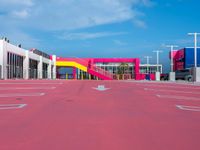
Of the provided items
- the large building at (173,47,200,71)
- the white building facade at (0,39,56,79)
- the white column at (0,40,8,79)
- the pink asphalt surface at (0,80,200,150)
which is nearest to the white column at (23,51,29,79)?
the white building facade at (0,39,56,79)

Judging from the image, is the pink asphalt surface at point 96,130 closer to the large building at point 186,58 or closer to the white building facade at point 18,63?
the white building facade at point 18,63

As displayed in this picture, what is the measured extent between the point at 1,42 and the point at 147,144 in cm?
2922

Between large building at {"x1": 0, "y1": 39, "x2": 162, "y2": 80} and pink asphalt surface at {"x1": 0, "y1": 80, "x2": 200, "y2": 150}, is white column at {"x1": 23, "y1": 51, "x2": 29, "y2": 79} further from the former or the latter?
pink asphalt surface at {"x1": 0, "y1": 80, "x2": 200, "y2": 150}

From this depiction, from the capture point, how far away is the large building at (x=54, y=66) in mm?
35750

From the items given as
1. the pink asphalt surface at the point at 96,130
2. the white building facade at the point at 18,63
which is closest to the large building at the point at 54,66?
the white building facade at the point at 18,63

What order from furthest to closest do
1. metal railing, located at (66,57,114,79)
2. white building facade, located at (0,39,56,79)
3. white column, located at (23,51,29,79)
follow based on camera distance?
metal railing, located at (66,57,114,79), white column, located at (23,51,29,79), white building facade, located at (0,39,56,79)

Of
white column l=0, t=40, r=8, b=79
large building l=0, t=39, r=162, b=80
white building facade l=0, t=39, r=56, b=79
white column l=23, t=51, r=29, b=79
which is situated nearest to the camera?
white column l=0, t=40, r=8, b=79

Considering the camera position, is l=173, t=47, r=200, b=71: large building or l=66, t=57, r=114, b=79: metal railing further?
l=173, t=47, r=200, b=71: large building

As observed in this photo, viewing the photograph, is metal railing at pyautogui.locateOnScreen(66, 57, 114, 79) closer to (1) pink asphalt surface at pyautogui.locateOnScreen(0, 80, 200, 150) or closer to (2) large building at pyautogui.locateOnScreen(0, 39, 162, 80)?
(2) large building at pyautogui.locateOnScreen(0, 39, 162, 80)

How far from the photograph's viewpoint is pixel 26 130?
7.06 meters

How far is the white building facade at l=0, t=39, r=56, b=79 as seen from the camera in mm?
33237

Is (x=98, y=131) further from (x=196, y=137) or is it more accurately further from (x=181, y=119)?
(x=181, y=119)

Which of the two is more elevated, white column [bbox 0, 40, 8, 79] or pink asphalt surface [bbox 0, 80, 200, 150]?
white column [bbox 0, 40, 8, 79]

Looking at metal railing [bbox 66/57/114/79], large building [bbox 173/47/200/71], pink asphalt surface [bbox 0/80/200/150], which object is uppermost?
large building [bbox 173/47/200/71]
